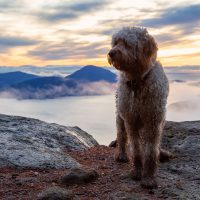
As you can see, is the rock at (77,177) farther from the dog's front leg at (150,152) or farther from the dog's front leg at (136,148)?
the dog's front leg at (150,152)

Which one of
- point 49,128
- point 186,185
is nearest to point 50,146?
point 49,128

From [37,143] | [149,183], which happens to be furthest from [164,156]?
[37,143]

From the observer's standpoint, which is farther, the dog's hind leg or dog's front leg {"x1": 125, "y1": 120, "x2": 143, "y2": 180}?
the dog's hind leg

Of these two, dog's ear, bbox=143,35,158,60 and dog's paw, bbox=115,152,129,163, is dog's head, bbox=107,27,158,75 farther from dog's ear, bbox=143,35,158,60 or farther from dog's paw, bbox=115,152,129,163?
dog's paw, bbox=115,152,129,163

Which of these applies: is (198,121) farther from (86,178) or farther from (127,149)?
(86,178)

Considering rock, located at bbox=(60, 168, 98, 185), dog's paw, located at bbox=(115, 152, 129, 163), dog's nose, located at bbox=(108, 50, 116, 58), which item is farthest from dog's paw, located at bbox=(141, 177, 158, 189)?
dog's nose, located at bbox=(108, 50, 116, 58)

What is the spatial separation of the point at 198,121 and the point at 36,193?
8481mm

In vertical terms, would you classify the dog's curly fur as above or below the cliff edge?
above

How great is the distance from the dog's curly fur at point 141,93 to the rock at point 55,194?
6.30ft

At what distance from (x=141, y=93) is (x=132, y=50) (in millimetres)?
1078

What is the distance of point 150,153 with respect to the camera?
10.9 m

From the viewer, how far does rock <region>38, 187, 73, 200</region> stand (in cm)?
959

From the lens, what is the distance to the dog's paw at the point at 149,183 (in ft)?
34.8

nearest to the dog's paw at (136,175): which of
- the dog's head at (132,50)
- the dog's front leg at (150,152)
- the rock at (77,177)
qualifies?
the dog's front leg at (150,152)
